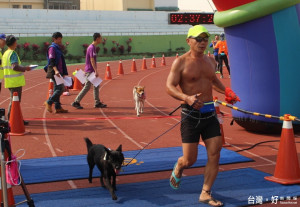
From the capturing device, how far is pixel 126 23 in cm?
5788

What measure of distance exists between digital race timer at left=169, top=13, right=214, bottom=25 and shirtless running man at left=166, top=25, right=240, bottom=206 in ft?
97.2

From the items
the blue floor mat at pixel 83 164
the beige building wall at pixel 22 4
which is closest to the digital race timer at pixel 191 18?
the blue floor mat at pixel 83 164

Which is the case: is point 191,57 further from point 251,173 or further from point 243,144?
point 243,144

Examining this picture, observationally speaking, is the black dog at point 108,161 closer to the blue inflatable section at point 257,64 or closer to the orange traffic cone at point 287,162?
the orange traffic cone at point 287,162

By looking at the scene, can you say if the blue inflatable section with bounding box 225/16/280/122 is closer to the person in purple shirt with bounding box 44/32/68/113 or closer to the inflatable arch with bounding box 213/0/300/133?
the inflatable arch with bounding box 213/0/300/133

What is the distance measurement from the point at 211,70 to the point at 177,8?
82779mm

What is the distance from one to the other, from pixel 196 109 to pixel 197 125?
0.24 meters

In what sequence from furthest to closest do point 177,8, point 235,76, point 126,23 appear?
point 177,8, point 126,23, point 235,76

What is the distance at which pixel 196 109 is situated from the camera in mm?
5832

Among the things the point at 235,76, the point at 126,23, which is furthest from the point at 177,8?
the point at 235,76

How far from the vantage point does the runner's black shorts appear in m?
5.98

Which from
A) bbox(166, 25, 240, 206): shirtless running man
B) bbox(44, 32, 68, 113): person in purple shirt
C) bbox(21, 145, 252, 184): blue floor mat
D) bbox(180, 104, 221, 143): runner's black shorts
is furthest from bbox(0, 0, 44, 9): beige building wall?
bbox(180, 104, 221, 143): runner's black shorts

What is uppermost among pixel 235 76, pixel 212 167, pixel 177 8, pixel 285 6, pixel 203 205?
pixel 177 8

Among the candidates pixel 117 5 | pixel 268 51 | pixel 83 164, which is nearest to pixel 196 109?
pixel 83 164
